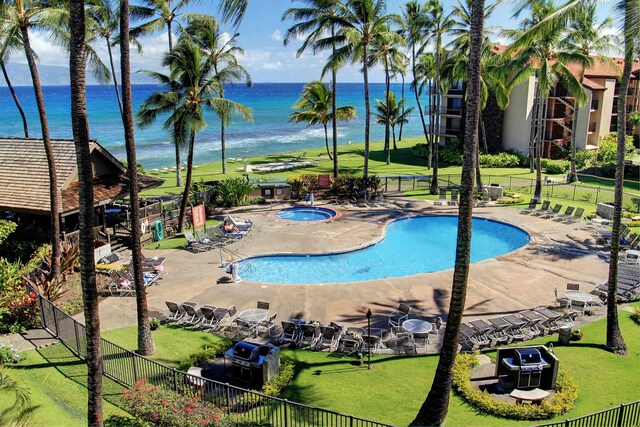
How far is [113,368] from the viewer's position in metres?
13.7

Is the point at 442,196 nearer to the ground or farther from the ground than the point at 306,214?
farther from the ground

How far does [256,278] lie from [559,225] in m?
17.7

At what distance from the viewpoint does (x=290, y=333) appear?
16.0m

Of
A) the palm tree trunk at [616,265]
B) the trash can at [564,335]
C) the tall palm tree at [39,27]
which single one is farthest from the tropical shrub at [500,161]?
the tall palm tree at [39,27]

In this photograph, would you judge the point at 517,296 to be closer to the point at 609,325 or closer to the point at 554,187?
the point at 609,325

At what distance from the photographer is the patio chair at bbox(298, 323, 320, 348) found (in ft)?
51.2

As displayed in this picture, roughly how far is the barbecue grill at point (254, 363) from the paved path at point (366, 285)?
149 inches

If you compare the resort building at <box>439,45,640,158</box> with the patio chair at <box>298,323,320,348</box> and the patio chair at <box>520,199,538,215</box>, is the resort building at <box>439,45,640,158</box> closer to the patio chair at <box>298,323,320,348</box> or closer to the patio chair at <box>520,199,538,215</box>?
the patio chair at <box>520,199,538,215</box>

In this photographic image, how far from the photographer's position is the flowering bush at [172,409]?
10516 millimetres

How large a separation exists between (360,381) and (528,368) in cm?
430

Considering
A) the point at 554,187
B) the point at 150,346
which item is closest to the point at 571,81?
the point at 554,187

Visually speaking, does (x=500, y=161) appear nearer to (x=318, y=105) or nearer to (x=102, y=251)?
(x=318, y=105)

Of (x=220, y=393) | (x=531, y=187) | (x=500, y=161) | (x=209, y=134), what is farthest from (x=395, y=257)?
(x=209, y=134)

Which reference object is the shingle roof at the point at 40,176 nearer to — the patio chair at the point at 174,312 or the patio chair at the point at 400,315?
the patio chair at the point at 174,312
